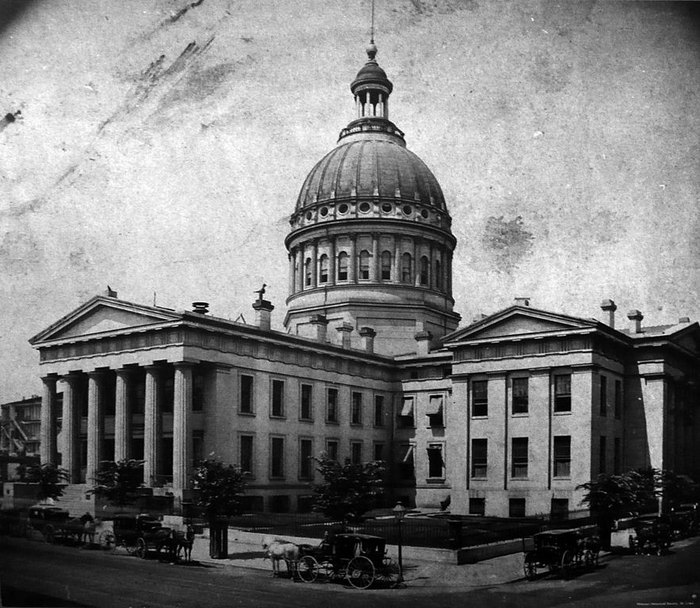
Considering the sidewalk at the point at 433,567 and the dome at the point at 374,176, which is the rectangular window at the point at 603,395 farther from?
the dome at the point at 374,176

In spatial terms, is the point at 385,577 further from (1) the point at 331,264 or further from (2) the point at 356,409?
(1) the point at 331,264

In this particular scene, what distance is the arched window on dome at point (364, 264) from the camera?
2408 inches

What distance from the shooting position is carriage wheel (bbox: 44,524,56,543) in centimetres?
2955

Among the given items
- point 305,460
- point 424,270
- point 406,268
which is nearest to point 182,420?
point 305,460

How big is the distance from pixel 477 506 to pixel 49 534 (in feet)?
73.0

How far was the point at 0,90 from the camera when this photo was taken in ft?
82.5

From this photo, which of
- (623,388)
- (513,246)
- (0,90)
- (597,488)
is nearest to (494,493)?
(623,388)

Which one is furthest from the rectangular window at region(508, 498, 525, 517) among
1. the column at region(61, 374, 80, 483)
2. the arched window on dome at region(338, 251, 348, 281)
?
the arched window on dome at region(338, 251, 348, 281)

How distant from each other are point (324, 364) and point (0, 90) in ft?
84.2

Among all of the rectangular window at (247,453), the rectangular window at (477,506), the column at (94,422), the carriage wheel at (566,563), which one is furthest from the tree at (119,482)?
the carriage wheel at (566,563)

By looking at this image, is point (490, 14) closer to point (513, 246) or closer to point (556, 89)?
point (556, 89)

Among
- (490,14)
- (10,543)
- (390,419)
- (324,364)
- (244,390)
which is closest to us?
(490,14)

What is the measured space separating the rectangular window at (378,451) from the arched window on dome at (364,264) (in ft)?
46.0

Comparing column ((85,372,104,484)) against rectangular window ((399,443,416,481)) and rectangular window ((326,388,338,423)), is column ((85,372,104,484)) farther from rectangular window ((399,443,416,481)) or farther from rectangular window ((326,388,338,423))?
rectangular window ((399,443,416,481))
